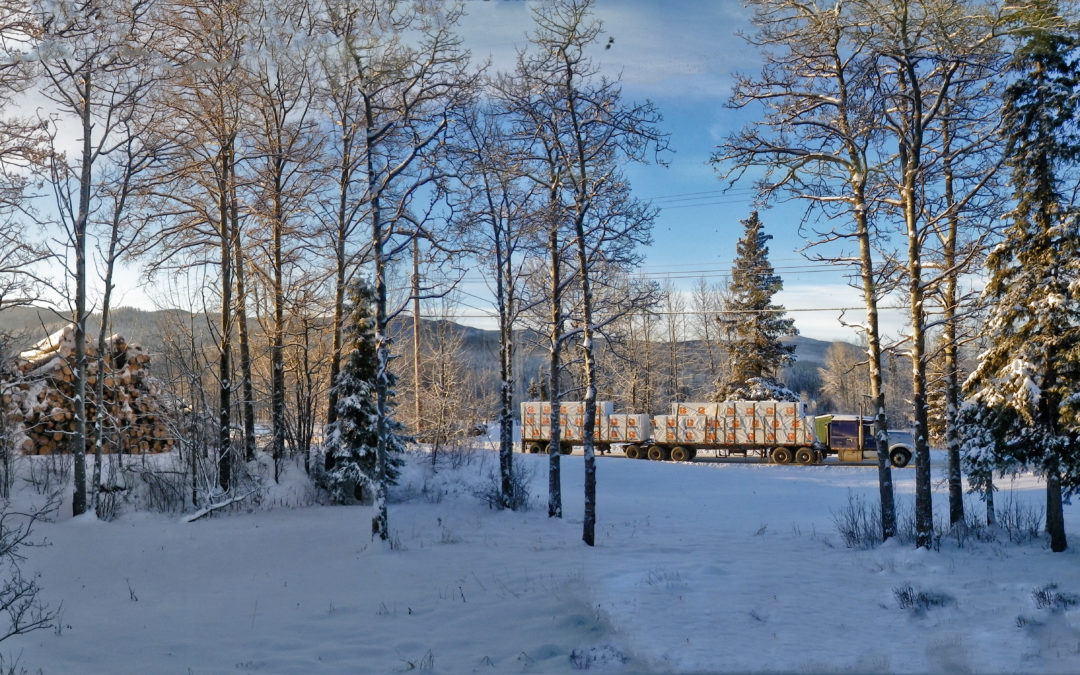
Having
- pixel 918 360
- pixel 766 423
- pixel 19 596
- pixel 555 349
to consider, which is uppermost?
pixel 555 349

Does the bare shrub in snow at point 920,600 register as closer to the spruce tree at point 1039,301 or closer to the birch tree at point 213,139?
the spruce tree at point 1039,301

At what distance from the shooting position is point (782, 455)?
104 ft

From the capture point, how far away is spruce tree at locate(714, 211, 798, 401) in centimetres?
3638

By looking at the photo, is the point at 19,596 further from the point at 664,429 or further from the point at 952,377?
the point at 664,429

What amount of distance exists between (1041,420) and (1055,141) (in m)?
4.64

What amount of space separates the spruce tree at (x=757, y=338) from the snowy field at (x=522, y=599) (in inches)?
825

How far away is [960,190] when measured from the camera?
13281 millimetres

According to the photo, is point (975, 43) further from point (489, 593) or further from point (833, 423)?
point (833, 423)

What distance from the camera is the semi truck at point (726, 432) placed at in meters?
31.4

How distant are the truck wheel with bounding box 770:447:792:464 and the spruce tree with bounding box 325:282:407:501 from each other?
1949 cm

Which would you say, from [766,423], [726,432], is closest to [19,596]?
[726,432]

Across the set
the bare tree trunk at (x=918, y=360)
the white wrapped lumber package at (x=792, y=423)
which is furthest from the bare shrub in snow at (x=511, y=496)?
the white wrapped lumber package at (x=792, y=423)

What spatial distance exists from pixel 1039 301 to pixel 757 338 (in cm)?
2471

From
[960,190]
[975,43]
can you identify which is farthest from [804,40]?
[960,190]
